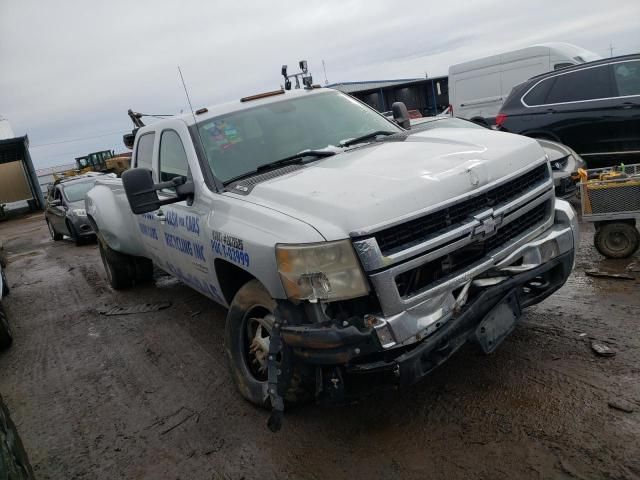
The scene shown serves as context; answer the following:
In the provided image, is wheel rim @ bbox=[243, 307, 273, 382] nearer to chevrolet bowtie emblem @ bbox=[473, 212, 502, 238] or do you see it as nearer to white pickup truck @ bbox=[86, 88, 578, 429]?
white pickup truck @ bbox=[86, 88, 578, 429]

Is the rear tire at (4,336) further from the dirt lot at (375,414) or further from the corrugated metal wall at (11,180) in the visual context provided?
the corrugated metal wall at (11,180)

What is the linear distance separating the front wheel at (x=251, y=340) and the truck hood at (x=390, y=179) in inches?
22.7

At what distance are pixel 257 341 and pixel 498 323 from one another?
1.42 m

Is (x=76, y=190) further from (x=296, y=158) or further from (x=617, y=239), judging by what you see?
(x=617, y=239)

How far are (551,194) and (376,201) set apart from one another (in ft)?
4.95

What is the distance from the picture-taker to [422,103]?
80.4 feet

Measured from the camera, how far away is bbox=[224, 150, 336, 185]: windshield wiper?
343 centimetres

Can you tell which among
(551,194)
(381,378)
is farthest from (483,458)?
(551,194)

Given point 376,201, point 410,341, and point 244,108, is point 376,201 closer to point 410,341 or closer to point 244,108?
point 410,341

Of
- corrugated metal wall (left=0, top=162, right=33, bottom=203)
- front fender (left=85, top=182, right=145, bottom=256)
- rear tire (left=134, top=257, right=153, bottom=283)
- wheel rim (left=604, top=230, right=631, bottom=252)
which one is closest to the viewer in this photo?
wheel rim (left=604, top=230, right=631, bottom=252)

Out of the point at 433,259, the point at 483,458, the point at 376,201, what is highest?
the point at 376,201

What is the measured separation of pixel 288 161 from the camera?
3.48 metres

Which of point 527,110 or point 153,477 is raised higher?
point 527,110

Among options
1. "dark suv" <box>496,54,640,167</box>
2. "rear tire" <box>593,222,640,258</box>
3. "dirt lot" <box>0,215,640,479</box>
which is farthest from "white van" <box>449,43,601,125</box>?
"dirt lot" <box>0,215,640,479</box>
